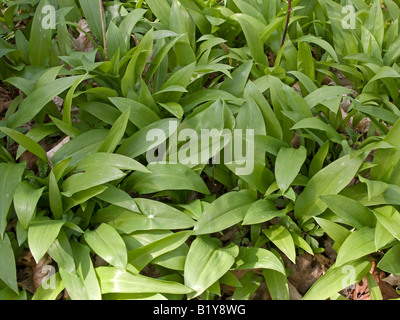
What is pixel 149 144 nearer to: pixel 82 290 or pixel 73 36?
pixel 82 290

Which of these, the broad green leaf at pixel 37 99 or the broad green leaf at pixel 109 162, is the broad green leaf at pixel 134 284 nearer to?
the broad green leaf at pixel 109 162

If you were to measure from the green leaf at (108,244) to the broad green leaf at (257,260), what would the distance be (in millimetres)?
511

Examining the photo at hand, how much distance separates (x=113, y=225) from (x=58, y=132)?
0.76m

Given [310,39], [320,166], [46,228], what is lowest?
[320,166]

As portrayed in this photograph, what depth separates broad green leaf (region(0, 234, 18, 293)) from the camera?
1.86 metres

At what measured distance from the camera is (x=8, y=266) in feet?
6.19

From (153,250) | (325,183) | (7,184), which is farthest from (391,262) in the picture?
(7,184)

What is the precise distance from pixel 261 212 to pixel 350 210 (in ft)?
1.35

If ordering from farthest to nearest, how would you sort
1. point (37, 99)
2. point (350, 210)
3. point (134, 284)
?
point (37, 99), point (350, 210), point (134, 284)

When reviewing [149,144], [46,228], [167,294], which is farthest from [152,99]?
[167,294]

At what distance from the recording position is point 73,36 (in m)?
3.03

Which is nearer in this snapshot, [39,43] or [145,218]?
[145,218]

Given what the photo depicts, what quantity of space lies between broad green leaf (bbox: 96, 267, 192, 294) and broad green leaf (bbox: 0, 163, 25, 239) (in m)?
0.50

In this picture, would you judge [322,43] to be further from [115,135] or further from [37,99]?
[37,99]
